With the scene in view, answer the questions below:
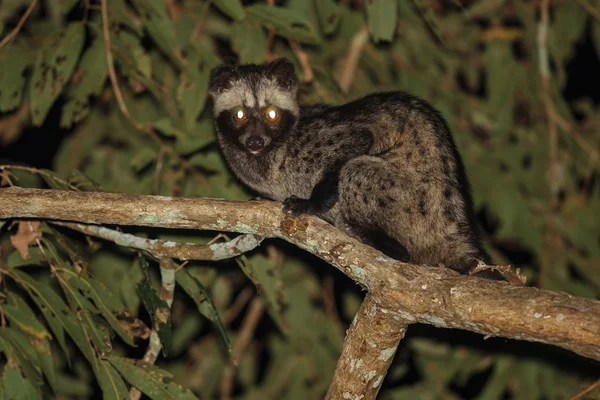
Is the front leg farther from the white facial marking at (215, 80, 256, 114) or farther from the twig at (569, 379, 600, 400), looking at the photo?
the twig at (569, 379, 600, 400)

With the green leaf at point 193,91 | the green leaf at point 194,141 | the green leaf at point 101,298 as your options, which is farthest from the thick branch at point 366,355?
the green leaf at point 193,91

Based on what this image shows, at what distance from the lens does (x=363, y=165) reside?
6008 mm

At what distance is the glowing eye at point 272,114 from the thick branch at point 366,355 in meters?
2.39

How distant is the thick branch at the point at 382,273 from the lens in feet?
12.8

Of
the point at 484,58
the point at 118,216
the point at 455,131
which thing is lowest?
the point at 118,216

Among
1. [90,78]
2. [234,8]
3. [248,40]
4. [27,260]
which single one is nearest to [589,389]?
[27,260]

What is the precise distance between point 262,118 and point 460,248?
212 cm

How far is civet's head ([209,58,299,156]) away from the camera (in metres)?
6.66

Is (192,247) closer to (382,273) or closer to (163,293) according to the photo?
(163,293)

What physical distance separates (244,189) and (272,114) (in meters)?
1.07

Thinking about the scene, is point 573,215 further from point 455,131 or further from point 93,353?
point 93,353

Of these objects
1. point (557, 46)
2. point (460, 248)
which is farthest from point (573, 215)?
point (460, 248)

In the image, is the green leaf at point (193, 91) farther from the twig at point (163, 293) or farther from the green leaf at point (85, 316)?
the green leaf at point (85, 316)

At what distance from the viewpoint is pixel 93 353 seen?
553 cm
